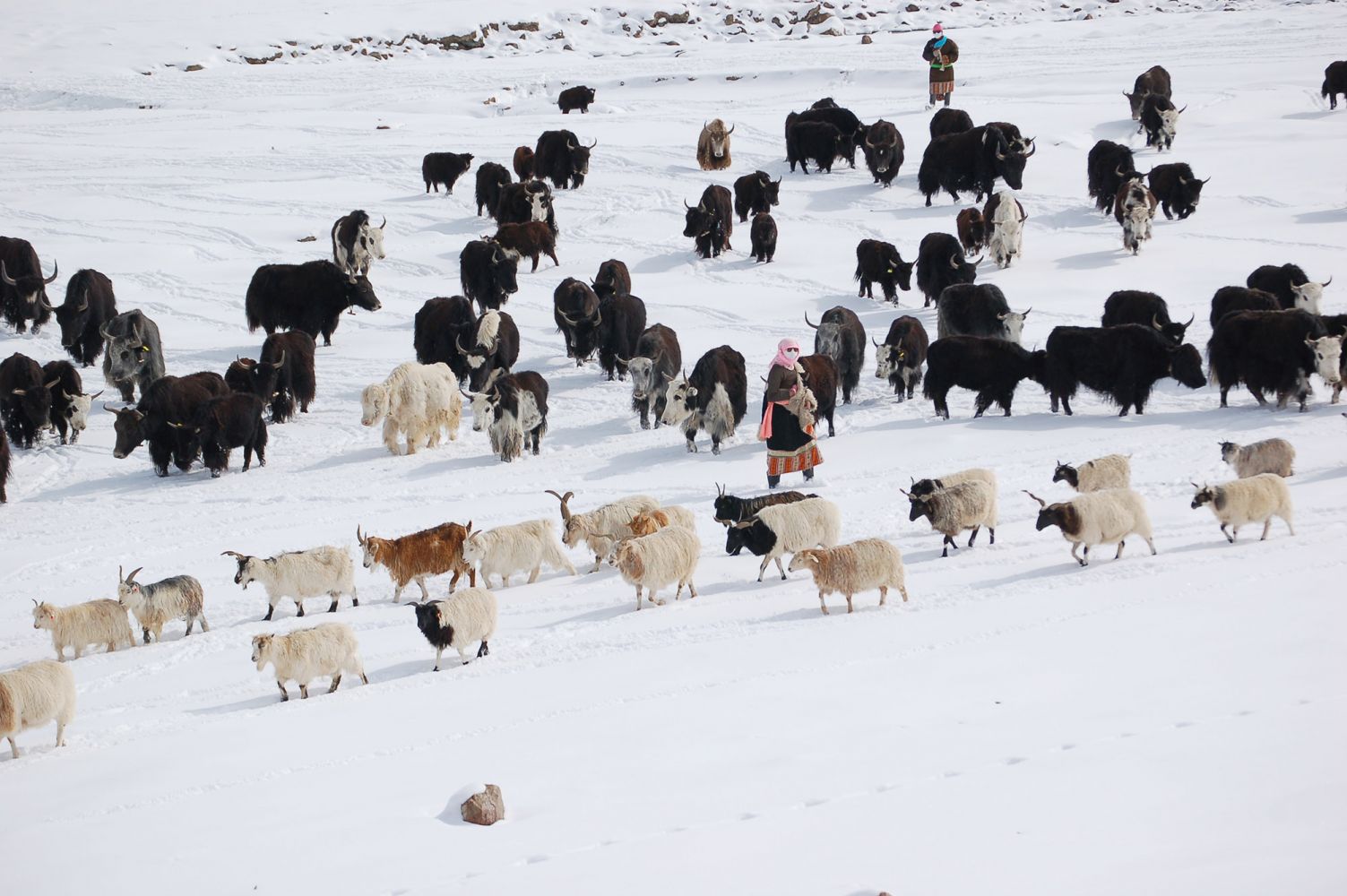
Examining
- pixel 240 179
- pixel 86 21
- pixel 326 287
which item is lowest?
pixel 326 287

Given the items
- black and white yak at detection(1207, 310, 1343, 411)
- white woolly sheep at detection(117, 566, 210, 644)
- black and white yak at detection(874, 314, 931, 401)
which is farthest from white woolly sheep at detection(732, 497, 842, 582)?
black and white yak at detection(1207, 310, 1343, 411)

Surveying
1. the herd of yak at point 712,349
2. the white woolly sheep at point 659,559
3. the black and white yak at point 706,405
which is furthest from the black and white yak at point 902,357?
the white woolly sheep at point 659,559

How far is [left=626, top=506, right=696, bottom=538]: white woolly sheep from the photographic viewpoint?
1130 centimetres

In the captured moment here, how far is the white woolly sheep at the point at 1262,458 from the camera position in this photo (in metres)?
11.7

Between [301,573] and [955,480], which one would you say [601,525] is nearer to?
[301,573]

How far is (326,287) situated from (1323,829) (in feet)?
56.3

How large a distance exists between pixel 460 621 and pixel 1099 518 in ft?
14.5

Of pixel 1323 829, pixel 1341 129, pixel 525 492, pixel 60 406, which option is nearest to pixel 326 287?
pixel 60 406

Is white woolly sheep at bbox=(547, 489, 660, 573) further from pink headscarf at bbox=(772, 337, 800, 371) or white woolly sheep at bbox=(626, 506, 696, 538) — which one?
pink headscarf at bbox=(772, 337, 800, 371)

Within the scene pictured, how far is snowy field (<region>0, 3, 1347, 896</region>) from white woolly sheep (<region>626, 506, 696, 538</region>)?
0.42 meters

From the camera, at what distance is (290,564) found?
10789mm

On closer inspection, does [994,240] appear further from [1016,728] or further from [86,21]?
[86,21]

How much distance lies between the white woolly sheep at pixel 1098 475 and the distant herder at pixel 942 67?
2084cm

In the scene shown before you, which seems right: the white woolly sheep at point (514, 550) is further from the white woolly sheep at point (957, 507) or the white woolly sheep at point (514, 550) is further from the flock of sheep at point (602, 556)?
the white woolly sheep at point (957, 507)
